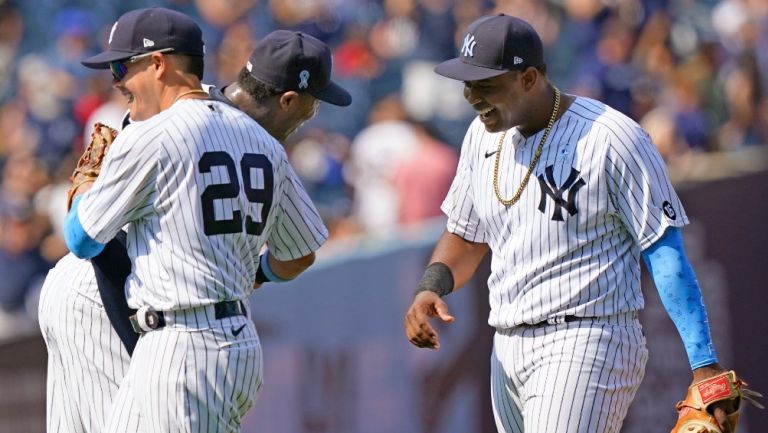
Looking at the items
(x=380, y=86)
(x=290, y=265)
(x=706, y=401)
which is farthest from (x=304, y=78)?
(x=380, y=86)

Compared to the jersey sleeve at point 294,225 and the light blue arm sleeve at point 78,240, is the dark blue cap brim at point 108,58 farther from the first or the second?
the jersey sleeve at point 294,225

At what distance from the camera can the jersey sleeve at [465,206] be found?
5.26 meters

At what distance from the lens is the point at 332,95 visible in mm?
5262

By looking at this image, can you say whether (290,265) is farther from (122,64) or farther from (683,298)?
(683,298)

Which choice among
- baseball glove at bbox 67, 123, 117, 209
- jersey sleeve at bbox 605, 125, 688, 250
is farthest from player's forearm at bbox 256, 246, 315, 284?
jersey sleeve at bbox 605, 125, 688, 250

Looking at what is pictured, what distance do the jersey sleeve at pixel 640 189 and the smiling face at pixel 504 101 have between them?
334 mm

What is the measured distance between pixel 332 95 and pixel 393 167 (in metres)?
6.13

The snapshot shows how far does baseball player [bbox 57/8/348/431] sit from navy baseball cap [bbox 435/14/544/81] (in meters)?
0.72

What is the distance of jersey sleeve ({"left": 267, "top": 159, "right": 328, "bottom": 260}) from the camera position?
5098 millimetres

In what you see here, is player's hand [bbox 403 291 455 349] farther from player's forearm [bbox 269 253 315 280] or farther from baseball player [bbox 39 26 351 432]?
baseball player [bbox 39 26 351 432]

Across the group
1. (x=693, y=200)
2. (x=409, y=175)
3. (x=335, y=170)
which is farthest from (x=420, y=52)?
(x=693, y=200)

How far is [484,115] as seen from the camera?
4.90 m

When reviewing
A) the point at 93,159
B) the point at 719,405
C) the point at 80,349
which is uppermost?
the point at 93,159

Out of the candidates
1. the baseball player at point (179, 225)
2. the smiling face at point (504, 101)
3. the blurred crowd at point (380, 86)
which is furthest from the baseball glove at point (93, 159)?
the blurred crowd at point (380, 86)
